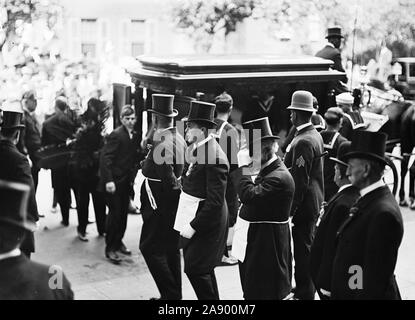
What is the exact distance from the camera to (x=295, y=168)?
233 inches

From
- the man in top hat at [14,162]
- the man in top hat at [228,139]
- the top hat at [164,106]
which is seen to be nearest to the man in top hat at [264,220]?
the top hat at [164,106]

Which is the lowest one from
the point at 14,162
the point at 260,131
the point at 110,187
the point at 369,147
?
the point at 110,187

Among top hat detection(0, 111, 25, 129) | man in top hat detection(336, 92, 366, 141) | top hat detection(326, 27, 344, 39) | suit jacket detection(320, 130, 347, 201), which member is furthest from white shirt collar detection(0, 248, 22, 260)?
top hat detection(326, 27, 344, 39)

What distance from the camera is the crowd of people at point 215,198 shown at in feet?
12.6

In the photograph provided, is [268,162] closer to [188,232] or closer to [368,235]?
[188,232]

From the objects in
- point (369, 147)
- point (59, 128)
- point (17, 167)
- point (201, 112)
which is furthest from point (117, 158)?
point (369, 147)

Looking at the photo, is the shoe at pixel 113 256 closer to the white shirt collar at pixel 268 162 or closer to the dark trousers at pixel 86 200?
the dark trousers at pixel 86 200

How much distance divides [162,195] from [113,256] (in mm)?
1516

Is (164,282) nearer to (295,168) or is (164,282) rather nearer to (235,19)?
(295,168)

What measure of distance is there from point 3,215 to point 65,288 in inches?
18.3

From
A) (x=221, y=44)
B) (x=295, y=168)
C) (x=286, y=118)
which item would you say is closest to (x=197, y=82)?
(x=286, y=118)

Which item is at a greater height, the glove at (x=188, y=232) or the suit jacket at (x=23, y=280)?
the suit jacket at (x=23, y=280)

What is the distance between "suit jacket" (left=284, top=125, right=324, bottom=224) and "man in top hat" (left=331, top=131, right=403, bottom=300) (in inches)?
68.8

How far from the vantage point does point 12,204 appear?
123 inches
